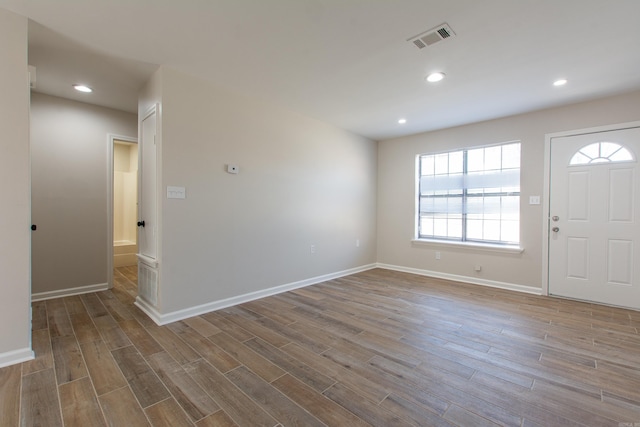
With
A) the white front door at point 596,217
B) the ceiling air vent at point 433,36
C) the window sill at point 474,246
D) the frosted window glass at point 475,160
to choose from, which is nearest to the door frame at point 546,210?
the white front door at point 596,217

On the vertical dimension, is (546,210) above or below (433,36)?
A: below

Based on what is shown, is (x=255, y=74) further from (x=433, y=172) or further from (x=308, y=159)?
(x=433, y=172)

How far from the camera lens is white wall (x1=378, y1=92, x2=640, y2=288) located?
142 inches

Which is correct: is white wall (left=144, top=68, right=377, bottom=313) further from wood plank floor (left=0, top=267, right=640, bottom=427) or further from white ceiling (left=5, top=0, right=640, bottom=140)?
wood plank floor (left=0, top=267, right=640, bottom=427)

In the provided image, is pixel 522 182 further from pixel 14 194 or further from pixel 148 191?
pixel 14 194

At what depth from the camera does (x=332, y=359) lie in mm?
2188

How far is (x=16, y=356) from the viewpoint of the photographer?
2061mm

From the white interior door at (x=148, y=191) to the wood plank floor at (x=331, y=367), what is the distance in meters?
0.79

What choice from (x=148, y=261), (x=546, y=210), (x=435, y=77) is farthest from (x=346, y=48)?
(x=546, y=210)

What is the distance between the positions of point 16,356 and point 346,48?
3.53 metres

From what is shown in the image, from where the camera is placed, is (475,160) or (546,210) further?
(475,160)

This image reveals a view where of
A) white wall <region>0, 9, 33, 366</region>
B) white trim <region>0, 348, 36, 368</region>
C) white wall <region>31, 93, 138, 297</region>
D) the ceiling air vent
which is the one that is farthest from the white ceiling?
white trim <region>0, 348, 36, 368</region>

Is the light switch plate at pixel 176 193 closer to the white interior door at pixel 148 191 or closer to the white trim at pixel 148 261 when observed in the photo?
the white interior door at pixel 148 191

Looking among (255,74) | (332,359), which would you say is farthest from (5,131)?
(332,359)
